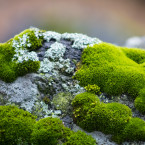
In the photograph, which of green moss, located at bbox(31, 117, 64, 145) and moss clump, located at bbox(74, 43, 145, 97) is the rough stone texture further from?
moss clump, located at bbox(74, 43, 145, 97)

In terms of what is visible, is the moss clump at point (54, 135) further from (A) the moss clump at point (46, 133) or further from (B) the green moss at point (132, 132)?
(B) the green moss at point (132, 132)

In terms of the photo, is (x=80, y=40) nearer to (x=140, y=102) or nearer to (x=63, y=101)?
(x=63, y=101)

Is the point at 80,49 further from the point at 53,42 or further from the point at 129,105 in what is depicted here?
the point at 129,105

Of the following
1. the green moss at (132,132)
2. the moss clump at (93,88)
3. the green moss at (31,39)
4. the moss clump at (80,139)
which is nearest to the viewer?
the moss clump at (80,139)

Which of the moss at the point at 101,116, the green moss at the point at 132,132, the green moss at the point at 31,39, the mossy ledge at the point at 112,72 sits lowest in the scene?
the green moss at the point at 132,132

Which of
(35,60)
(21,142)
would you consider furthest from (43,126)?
(35,60)

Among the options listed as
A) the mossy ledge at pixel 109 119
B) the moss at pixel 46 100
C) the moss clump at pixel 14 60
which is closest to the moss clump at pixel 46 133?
the mossy ledge at pixel 109 119

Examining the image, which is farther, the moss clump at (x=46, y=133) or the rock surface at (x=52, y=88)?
the rock surface at (x=52, y=88)
